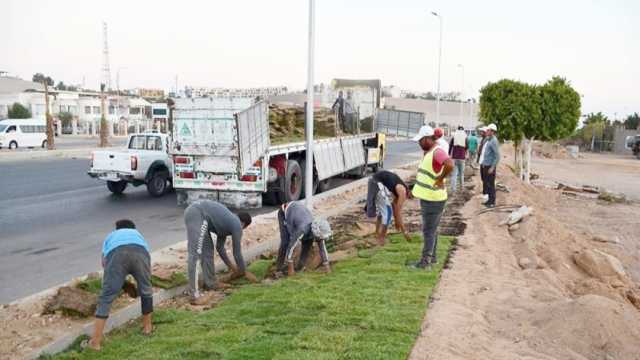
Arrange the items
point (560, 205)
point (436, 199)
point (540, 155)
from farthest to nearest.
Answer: point (540, 155), point (560, 205), point (436, 199)

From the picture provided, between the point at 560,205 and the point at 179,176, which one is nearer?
the point at 179,176

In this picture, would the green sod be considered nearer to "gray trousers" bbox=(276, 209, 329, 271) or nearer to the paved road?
"gray trousers" bbox=(276, 209, 329, 271)

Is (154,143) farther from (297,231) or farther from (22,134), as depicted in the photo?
(22,134)

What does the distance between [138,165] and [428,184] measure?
1014 centimetres

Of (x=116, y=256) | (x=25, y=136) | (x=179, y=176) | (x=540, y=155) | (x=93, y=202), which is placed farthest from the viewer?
(x=540, y=155)

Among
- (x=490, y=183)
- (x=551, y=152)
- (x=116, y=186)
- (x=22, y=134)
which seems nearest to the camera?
(x=490, y=183)

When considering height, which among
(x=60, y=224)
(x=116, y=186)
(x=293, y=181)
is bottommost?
(x=60, y=224)

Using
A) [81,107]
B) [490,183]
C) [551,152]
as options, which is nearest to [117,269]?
[490,183]

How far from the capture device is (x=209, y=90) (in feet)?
47.7

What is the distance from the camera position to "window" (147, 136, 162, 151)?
54.7 feet

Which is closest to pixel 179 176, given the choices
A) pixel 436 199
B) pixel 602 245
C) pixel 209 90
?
pixel 209 90

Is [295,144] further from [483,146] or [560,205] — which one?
[560,205]

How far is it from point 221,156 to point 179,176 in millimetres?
1147

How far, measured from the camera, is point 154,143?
16.7 meters
